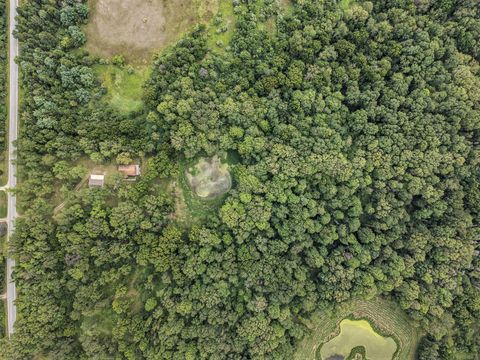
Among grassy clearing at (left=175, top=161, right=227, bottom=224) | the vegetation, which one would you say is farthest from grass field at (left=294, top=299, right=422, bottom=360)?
the vegetation

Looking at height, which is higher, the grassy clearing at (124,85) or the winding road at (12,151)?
the grassy clearing at (124,85)

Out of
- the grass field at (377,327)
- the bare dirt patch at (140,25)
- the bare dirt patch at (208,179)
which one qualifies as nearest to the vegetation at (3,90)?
the bare dirt patch at (140,25)

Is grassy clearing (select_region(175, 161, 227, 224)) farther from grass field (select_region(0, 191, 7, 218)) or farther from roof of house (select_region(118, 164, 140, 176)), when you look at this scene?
grass field (select_region(0, 191, 7, 218))

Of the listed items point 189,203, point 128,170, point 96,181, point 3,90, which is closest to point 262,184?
point 189,203

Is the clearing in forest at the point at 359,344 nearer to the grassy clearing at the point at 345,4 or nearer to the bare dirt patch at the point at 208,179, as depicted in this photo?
the bare dirt patch at the point at 208,179

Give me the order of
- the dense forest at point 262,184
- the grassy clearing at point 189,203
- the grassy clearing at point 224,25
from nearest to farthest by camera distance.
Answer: the dense forest at point 262,184 < the grassy clearing at point 189,203 < the grassy clearing at point 224,25

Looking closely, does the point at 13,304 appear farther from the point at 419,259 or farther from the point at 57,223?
the point at 419,259
